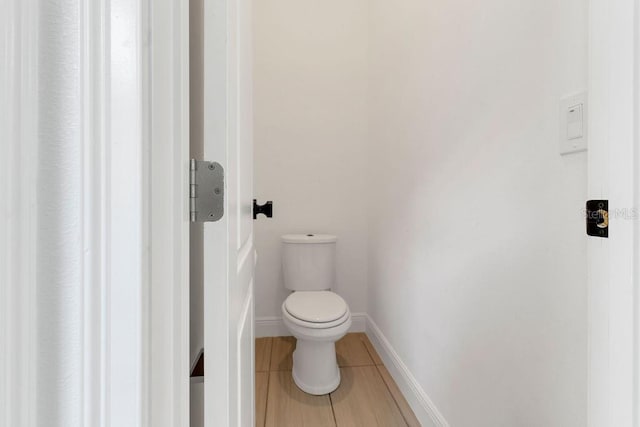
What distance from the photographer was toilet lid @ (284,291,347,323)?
1403 millimetres

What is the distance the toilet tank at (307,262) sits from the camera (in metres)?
1.89

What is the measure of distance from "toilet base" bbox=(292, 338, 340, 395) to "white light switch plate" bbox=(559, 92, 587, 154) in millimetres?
1270

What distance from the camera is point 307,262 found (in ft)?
6.19

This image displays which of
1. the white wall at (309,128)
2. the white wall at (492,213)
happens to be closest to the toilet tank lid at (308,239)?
the white wall at (309,128)

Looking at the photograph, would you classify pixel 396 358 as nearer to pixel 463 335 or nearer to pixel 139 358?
pixel 463 335

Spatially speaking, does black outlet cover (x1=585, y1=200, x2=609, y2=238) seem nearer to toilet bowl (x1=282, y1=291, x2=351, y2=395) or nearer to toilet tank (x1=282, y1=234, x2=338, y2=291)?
toilet bowl (x1=282, y1=291, x2=351, y2=395)

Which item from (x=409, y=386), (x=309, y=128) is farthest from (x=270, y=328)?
(x=309, y=128)

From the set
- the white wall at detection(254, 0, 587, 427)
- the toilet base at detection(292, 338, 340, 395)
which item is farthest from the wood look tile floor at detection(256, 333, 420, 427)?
the white wall at detection(254, 0, 587, 427)

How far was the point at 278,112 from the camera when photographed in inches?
81.4

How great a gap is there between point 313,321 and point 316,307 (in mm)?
136

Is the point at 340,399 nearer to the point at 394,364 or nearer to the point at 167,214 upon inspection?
the point at 394,364

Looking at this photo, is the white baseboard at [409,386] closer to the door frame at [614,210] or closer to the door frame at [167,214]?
the door frame at [614,210]

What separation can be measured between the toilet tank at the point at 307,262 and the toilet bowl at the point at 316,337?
33cm

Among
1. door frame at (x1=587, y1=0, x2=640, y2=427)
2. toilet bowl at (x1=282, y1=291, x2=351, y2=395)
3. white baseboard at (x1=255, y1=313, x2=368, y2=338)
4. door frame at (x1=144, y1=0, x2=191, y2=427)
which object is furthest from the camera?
white baseboard at (x1=255, y1=313, x2=368, y2=338)
